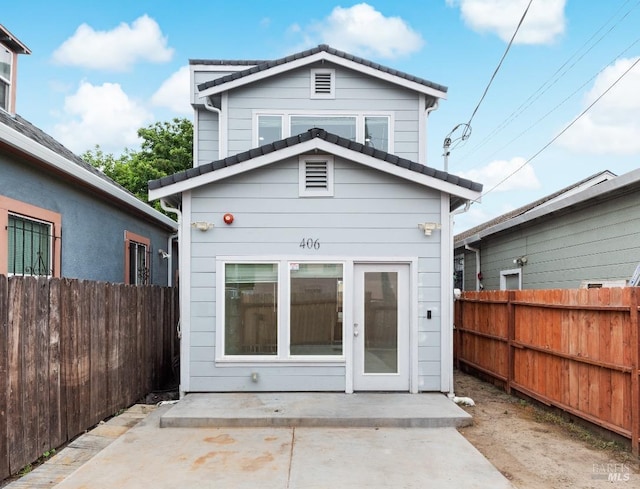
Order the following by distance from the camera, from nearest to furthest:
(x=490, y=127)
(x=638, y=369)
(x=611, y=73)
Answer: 1. (x=638, y=369)
2. (x=611, y=73)
3. (x=490, y=127)

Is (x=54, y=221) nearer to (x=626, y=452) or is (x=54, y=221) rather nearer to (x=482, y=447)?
(x=482, y=447)

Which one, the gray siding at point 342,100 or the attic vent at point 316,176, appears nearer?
the attic vent at point 316,176

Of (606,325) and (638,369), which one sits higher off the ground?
(606,325)

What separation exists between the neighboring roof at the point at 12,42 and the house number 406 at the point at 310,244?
18.1ft

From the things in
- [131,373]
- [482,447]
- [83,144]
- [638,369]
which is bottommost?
[482,447]

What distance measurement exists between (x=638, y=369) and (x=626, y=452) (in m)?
0.89

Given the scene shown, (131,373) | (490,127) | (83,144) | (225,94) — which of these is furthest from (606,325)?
(83,144)

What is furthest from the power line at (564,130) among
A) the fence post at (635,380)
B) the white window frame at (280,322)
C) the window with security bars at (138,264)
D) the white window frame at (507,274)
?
the window with security bars at (138,264)

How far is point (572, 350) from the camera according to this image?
6.16m

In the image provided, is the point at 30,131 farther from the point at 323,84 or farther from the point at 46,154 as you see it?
the point at 323,84

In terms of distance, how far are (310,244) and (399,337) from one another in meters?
1.90

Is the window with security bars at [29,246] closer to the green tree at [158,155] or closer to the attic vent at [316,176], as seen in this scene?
the attic vent at [316,176]

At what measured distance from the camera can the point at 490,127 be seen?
59.4 ft

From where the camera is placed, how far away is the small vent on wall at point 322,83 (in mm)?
10133
